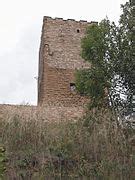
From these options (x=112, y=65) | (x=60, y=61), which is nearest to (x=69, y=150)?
(x=112, y=65)

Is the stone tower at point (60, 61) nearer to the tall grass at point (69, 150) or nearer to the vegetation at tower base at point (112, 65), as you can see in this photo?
the vegetation at tower base at point (112, 65)

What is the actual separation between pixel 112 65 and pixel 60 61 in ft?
35.3

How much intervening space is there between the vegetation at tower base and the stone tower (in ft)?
27.2

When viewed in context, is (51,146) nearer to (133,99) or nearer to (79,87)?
(133,99)

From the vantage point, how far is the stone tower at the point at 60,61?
22.5 m

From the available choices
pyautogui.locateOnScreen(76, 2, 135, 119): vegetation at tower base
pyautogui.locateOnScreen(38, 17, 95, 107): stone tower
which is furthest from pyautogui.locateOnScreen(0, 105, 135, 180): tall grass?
pyautogui.locateOnScreen(38, 17, 95, 107): stone tower

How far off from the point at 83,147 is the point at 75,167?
67 centimetres

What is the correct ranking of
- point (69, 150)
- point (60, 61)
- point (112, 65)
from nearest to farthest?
point (69, 150)
point (112, 65)
point (60, 61)

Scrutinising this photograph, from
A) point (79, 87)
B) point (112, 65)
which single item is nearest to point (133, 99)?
point (112, 65)

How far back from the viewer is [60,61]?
23469 millimetres

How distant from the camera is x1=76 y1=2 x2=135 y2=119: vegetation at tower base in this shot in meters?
12.4

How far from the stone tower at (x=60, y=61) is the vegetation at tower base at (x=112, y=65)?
327 inches

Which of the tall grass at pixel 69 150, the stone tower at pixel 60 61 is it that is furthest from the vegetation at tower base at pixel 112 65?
the stone tower at pixel 60 61

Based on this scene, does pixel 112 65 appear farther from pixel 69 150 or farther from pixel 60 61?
pixel 60 61
